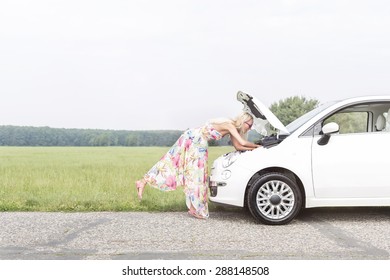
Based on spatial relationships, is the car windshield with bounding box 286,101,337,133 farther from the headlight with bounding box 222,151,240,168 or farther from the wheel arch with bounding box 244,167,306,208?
the headlight with bounding box 222,151,240,168

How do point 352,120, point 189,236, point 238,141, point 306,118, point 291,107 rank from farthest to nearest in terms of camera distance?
point 291,107 < point 352,120 < point 306,118 < point 238,141 < point 189,236

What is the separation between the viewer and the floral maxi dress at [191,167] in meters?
8.04

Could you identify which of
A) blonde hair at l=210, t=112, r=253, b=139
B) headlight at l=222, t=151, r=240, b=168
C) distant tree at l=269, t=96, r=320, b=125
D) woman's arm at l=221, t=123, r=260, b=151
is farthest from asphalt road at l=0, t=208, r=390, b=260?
distant tree at l=269, t=96, r=320, b=125

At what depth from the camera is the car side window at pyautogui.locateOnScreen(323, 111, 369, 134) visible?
26.7 ft

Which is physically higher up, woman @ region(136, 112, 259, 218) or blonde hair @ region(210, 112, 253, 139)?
blonde hair @ region(210, 112, 253, 139)

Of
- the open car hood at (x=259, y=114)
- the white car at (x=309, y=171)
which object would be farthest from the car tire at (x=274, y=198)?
the open car hood at (x=259, y=114)

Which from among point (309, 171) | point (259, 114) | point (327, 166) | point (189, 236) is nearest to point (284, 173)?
point (309, 171)

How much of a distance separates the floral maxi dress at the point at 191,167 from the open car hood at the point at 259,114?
538 mm

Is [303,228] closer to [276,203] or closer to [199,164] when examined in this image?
[276,203]

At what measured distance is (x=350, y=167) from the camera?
7.72 m

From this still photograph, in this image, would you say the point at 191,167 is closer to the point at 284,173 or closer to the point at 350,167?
the point at 284,173

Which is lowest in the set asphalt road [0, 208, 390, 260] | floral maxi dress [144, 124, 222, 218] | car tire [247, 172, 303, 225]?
asphalt road [0, 208, 390, 260]

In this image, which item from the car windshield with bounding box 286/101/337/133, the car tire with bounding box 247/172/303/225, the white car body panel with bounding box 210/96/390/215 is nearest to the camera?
the car tire with bounding box 247/172/303/225

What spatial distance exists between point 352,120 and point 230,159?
6.39 ft
